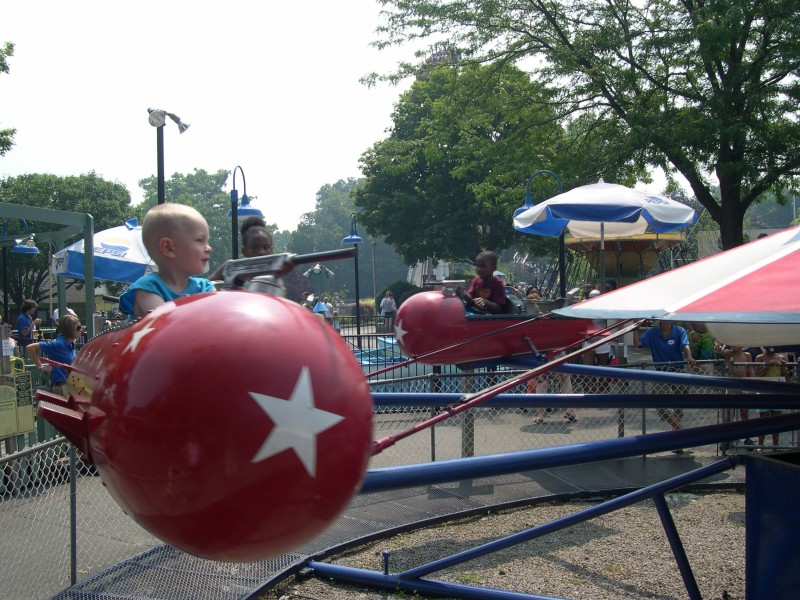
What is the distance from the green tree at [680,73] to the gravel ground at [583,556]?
835cm

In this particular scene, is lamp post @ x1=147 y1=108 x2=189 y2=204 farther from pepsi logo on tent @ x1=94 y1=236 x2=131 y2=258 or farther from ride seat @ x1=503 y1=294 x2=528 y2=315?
ride seat @ x1=503 y1=294 x2=528 y2=315

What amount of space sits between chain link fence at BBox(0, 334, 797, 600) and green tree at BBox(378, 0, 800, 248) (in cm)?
572

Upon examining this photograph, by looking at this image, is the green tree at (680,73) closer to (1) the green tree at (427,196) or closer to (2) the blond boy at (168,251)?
(1) the green tree at (427,196)

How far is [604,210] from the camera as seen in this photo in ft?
35.2

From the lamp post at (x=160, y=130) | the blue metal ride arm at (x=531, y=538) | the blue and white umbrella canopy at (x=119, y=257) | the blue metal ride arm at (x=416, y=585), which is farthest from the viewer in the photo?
the blue and white umbrella canopy at (x=119, y=257)

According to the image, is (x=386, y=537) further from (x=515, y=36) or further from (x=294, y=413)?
(x=515, y=36)

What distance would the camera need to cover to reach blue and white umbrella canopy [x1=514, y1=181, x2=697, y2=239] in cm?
1073

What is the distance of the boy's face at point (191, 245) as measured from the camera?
2600mm

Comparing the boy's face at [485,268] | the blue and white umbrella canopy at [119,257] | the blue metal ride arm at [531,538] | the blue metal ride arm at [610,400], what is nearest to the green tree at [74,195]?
the blue and white umbrella canopy at [119,257]

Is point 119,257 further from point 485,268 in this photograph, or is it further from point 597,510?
point 597,510

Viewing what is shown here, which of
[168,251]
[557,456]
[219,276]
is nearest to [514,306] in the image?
[219,276]

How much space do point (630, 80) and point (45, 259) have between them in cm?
3614

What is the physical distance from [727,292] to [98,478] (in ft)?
20.7

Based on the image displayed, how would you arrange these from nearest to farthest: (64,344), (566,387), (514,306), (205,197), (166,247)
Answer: (166,247) → (514,306) → (64,344) → (566,387) → (205,197)
